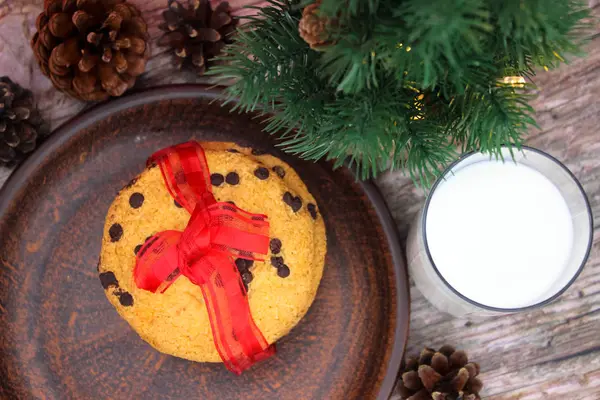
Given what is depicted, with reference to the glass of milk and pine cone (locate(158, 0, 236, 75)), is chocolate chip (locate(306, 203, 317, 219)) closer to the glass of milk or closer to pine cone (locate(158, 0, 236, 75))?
the glass of milk

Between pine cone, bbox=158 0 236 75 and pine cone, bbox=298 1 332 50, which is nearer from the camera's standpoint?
pine cone, bbox=298 1 332 50

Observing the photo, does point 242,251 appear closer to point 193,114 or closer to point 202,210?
point 202,210

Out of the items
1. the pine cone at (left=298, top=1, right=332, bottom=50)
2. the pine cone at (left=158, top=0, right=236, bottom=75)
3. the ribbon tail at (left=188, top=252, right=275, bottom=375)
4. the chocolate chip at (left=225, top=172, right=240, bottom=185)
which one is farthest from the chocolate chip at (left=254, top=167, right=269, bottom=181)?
the pine cone at (left=298, top=1, right=332, bottom=50)

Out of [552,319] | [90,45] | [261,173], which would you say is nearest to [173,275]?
[261,173]

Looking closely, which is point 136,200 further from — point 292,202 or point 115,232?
point 292,202

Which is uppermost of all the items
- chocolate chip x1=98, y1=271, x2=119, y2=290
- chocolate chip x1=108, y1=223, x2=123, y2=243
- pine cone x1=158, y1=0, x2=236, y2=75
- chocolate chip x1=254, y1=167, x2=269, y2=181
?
pine cone x1=158, y1=0, x2=236, y2=75

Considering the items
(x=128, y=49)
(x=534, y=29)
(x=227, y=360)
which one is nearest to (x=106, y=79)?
(x=128, y=49)
